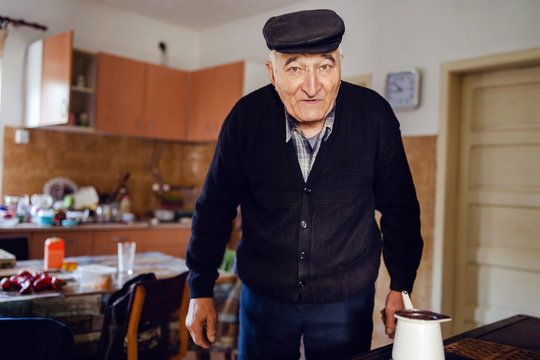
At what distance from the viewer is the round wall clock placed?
3465 mm

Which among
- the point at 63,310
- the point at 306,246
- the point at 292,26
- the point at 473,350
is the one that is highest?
the point at 292,26

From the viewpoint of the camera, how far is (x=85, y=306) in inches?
80.7

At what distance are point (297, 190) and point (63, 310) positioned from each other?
3.88 feet

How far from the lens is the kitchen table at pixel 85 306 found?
1918 millimetres

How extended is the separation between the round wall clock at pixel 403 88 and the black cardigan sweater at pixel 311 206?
2101 millimetres

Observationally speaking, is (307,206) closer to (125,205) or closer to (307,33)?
(307,33)

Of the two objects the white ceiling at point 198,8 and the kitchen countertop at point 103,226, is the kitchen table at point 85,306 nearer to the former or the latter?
the kitchen countertop at point 103,226

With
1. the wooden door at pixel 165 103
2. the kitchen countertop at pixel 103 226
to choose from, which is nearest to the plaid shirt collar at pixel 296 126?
the kitchen countertop at pixel 103 226

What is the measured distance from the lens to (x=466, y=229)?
342 centimetres

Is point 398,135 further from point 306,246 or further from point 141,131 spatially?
point 141,131

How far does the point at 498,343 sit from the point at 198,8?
4.17 m

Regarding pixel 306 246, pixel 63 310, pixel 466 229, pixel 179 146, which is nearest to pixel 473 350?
pixel 306 246

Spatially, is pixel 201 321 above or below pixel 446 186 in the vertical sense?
below

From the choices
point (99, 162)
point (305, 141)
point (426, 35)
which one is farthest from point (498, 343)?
point (99, 162)
